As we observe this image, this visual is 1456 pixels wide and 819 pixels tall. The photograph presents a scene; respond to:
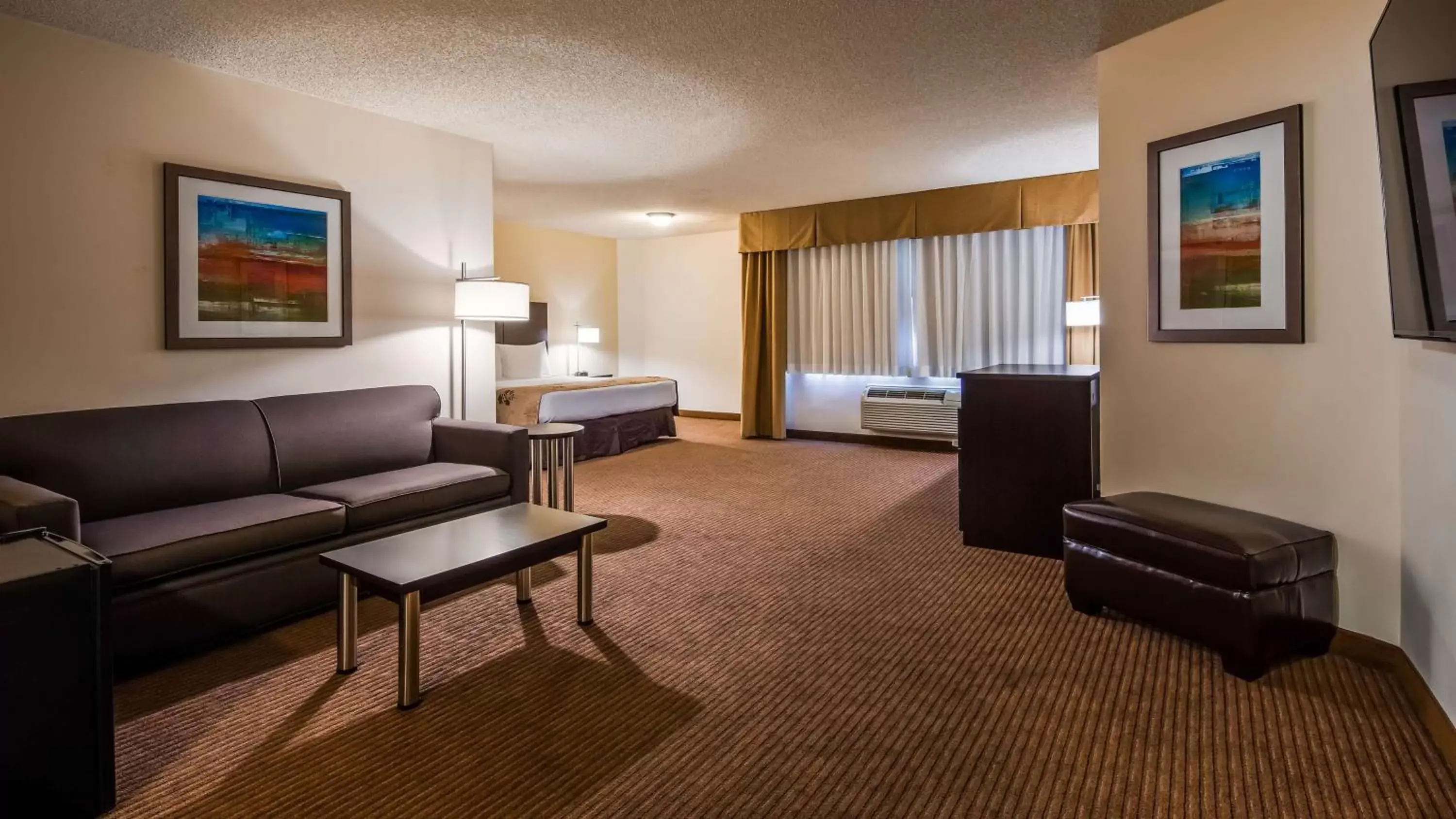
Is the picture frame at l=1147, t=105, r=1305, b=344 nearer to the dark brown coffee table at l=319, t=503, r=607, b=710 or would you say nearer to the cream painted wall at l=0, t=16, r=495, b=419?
the dark brown coffee table at l=319, t=503, r=607, b=710

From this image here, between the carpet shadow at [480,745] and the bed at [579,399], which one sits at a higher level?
the bed at [579,399]

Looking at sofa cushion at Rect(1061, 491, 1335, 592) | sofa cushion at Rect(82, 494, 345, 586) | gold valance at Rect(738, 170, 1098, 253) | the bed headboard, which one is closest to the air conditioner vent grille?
gold valance at Rect(738, 170, 1098, 253)

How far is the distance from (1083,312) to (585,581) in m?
4.12

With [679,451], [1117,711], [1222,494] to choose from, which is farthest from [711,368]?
[1117,711]

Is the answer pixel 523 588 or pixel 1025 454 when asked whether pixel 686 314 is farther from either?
pixel 523 588

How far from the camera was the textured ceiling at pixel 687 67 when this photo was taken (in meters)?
2.90

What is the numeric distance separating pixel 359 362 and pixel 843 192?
4376 mm

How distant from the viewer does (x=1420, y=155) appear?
5.68 feet

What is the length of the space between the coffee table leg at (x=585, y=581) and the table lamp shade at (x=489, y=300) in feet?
6.66

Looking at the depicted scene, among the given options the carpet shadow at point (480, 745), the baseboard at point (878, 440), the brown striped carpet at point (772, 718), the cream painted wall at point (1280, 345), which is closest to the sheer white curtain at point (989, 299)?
the baseboard at point (878, 440)

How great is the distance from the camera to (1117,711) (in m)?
2.07

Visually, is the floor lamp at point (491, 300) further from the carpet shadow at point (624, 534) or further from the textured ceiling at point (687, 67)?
the carpet shadow at point (624, 534)

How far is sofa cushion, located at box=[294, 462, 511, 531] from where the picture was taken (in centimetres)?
303

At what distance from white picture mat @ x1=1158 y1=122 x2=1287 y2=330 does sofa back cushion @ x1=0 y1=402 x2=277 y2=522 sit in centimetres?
396
